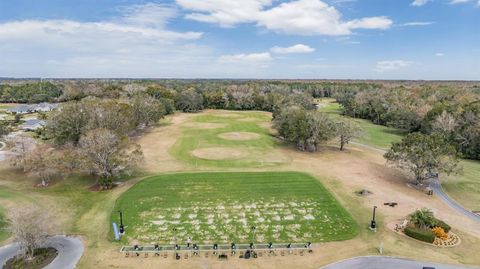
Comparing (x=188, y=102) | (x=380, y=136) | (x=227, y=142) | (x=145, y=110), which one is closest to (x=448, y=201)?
(x=227, y=142)

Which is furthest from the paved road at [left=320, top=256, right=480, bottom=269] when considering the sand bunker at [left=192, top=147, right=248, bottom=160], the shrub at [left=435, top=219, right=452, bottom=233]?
the sand bunker at [left=192, top=147, right=248, bottom=160]

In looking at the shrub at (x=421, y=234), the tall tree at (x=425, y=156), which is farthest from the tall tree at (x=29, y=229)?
the tall tree at (x=425, y=156)

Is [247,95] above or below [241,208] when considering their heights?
above

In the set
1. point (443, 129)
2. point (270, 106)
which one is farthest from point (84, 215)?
point (270, 106)

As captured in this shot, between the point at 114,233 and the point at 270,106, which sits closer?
the point at 114,233

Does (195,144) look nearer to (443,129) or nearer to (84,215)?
Answer: (84,215)

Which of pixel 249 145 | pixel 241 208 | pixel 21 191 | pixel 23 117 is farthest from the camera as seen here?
pixel 23 117

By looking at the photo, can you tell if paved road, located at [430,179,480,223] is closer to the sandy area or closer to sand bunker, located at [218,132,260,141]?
the sandy area
